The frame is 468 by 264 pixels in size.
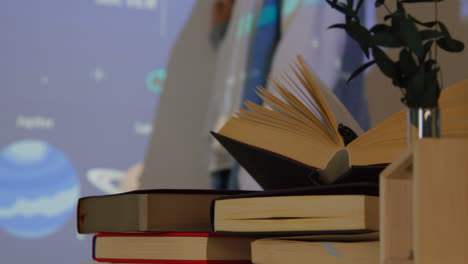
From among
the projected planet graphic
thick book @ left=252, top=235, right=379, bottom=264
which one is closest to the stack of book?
thick book @ left=252, top=235, right=379, bottom=264

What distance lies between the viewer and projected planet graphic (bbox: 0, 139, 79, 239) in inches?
71.9

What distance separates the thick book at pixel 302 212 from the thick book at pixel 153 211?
0.18 feet

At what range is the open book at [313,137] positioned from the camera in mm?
417

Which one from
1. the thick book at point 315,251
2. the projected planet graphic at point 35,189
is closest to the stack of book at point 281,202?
the thick book at point 315,251

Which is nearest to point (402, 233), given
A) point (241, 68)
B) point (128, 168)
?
point (241, 68)

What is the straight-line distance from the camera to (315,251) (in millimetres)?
357

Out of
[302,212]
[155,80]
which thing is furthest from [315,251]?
[155,80]

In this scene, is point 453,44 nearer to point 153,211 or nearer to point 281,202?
point 281,202

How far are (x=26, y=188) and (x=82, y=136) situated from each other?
0.23m

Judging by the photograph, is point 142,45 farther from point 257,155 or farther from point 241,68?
point 257,155

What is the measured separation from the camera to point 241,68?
138cm

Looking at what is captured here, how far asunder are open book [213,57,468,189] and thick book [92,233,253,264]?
7 centimetres

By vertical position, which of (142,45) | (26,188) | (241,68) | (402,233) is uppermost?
(142,45)

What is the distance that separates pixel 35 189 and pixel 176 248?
5.05 feet
